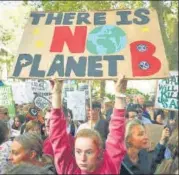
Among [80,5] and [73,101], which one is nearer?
[80,5]

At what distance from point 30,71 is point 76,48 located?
44cm

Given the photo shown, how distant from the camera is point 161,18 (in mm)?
3725

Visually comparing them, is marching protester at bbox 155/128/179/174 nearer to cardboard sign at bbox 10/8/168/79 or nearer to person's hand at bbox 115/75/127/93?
person's hand at bbox 115/75/127/93

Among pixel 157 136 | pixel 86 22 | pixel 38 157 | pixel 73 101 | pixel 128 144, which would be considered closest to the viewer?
pixel 38 157

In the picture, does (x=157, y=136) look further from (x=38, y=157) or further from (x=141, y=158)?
(x=38, y=157)

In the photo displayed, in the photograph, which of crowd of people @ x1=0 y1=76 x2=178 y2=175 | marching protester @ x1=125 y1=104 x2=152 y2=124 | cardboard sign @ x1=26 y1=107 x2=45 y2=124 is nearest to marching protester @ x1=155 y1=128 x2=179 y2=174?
crowd of people @ x1=0 y1=76 x2=178 y2=175

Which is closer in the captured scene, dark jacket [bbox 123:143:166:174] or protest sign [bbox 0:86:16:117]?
dark jacket [bbox 123:143:166:174]

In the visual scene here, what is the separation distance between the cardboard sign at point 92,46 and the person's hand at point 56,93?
14cm

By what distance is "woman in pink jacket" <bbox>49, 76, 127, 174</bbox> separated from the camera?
3207mm

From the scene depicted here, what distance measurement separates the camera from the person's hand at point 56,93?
3.56 meters

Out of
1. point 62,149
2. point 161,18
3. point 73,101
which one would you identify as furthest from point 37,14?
point 73,101

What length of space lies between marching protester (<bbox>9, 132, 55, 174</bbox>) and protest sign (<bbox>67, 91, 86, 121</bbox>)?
4.92 meters

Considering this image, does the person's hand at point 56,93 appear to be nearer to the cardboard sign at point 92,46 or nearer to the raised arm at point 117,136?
the cardboard sign at point 92,46

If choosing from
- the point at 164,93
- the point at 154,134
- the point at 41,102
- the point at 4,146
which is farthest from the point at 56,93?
the point at 41,102
